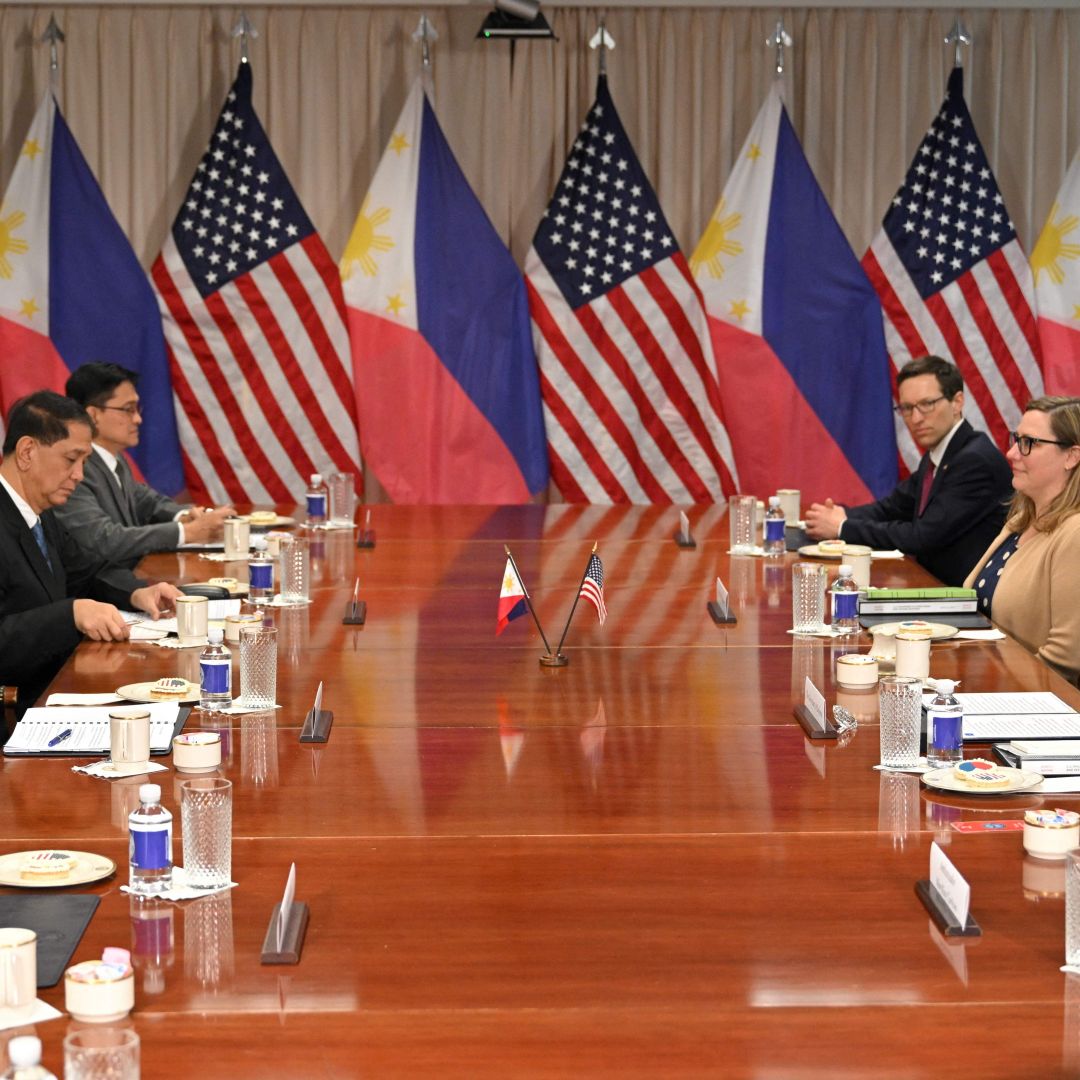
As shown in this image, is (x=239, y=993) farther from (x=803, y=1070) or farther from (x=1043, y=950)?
(x=1043, y=950)

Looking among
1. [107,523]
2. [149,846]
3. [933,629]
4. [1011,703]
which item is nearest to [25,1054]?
[149,846]

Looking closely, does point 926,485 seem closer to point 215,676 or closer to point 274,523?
point 274,523

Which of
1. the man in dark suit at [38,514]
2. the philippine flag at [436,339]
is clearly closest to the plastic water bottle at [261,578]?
the man in dark suit at [38,514]

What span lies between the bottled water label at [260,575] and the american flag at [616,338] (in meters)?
3.53

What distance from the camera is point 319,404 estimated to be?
7898 millimetres

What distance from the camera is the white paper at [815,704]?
311 centimetres

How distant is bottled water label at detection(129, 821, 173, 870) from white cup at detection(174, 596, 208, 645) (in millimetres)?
1709

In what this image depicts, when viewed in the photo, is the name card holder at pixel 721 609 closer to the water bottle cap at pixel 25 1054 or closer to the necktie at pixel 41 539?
the necktie at pixel 41 539

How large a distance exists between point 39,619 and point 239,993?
224cm

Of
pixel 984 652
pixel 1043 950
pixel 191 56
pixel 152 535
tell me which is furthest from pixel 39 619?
pixel 191 56

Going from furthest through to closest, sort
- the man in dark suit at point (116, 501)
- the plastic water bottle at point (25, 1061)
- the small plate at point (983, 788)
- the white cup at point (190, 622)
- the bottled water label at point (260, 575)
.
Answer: the man in dark suit at point (116, 501), the bottled water label at point (260, 575), the white cup at point (190, 622), the small plate at point (983, 788), the plastic water bottle at point (25, 1061)

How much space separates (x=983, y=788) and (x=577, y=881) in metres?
0.75

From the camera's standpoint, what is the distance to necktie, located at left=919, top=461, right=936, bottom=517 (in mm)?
5786

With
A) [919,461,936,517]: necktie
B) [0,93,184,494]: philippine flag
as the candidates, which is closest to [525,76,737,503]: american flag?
[0,93,184,494]: philippine flag
